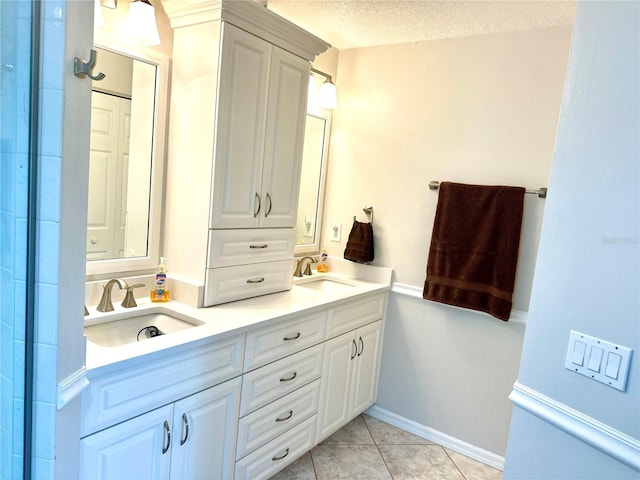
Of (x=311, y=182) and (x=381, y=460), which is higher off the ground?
(x=311, y=182)

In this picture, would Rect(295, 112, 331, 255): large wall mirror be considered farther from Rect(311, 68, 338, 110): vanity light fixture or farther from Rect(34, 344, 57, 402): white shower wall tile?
Rect(34, 344, 57, 402): white shower wall tile

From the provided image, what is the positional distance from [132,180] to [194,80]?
0.52 metres

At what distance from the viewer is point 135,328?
187cm

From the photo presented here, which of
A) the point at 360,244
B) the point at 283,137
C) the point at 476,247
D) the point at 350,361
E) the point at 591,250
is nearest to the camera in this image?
the point at 591,250

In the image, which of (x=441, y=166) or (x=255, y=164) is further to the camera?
(x=441, y=166)

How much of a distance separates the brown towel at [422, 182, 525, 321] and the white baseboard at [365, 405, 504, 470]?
852 mm

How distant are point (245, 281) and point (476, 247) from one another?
1287 mm

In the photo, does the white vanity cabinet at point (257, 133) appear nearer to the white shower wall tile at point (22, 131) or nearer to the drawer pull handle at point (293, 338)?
the drawer pull handle at point (293, 338)

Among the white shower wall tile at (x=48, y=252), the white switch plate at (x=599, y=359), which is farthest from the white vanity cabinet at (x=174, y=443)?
the white switch plate at (x=599, y=359)

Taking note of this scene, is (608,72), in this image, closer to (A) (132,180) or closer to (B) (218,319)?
(B) (218,319)

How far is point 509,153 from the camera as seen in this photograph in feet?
7.97

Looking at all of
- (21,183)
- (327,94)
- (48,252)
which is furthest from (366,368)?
(21,183)

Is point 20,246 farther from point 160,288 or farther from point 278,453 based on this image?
point 278,453

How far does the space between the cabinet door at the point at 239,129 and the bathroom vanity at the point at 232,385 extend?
0.46 metres
